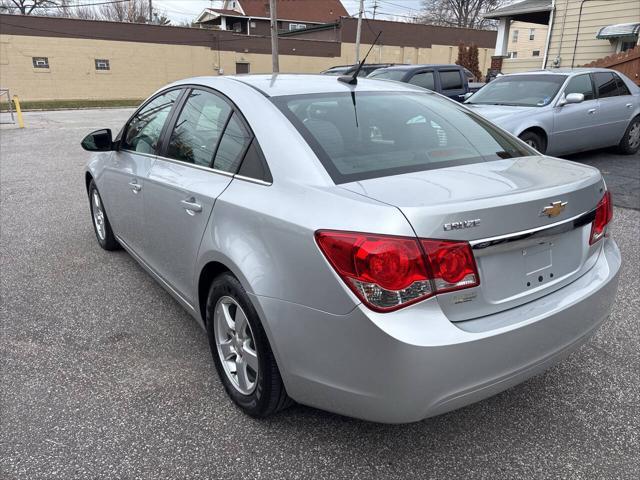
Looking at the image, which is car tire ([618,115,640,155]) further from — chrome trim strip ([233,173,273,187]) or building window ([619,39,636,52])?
chrome trim strip ([233,173,273,187])

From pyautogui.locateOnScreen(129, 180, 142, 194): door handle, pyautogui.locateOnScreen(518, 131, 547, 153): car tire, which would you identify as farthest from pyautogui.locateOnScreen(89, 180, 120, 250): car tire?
pyautogui.locateOnScreen(518, 131, 547, 153): car tire

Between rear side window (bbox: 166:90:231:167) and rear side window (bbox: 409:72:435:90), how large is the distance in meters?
8.43

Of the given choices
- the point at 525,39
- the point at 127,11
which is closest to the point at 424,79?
the point at 525,39

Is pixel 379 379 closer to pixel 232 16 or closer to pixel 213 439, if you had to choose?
pixel 213 439

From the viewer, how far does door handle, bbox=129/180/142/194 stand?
3480 millimetres

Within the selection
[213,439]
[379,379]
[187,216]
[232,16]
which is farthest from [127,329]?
[232,16]

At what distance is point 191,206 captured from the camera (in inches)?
108

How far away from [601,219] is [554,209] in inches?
21.5

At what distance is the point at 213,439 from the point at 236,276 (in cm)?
77

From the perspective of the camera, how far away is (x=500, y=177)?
2246mm

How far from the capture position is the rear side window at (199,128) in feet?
9.32

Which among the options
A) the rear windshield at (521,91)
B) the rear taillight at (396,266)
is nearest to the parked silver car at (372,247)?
the rear taillight at (396,266)

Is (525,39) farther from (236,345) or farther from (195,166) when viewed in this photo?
(236,345)

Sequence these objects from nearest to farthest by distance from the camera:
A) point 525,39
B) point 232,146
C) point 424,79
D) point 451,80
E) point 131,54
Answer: point 232,146, point 424,79, point 451,80, point 131,54, point 525,39
